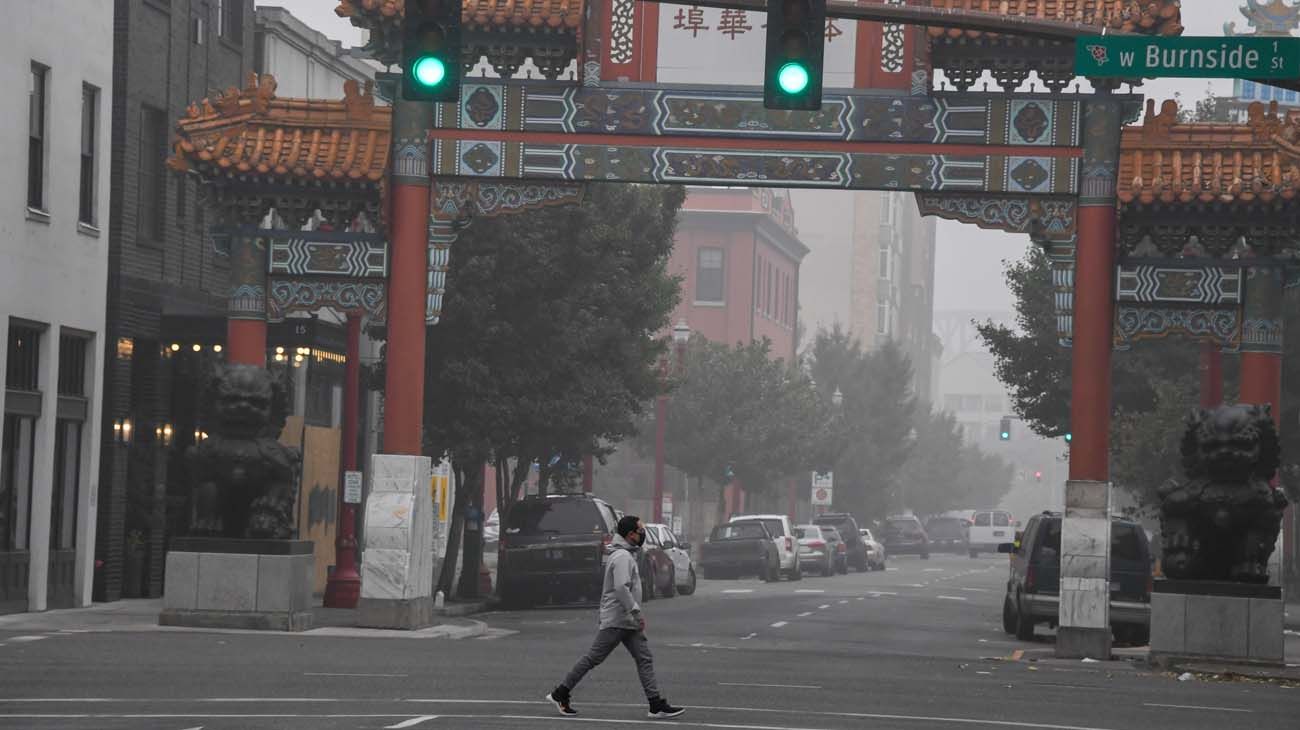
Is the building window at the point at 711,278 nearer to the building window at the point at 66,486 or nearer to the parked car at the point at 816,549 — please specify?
the parked car at the point at 816,549

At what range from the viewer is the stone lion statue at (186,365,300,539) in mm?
25578

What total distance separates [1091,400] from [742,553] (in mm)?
30899

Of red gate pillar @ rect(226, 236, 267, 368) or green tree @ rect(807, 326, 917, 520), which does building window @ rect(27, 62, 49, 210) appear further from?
green tree @ rect(807, 326, 917, 520)

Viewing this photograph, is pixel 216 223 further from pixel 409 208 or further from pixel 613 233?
pixel 613 233

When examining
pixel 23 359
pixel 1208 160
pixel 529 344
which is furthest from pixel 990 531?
pixel 23 359

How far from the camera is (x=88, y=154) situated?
3077cm

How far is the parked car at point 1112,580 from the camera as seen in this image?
3119cm

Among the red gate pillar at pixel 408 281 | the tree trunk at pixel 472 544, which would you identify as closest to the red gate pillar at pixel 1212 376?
the red gate pillar at pixel 408 281

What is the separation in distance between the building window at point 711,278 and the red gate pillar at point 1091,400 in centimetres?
7165

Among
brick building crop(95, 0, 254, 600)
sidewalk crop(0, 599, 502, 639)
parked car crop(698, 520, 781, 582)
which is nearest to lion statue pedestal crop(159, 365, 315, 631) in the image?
sidewalk crop(0, 599, 502, 639)

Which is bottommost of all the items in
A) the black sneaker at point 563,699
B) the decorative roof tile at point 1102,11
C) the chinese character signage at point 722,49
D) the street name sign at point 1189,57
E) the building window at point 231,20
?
the black sneaker at point 563,699

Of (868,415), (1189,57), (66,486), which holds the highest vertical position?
(1189,57)

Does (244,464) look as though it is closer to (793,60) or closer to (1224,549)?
(1224,549)

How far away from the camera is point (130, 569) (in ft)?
109
